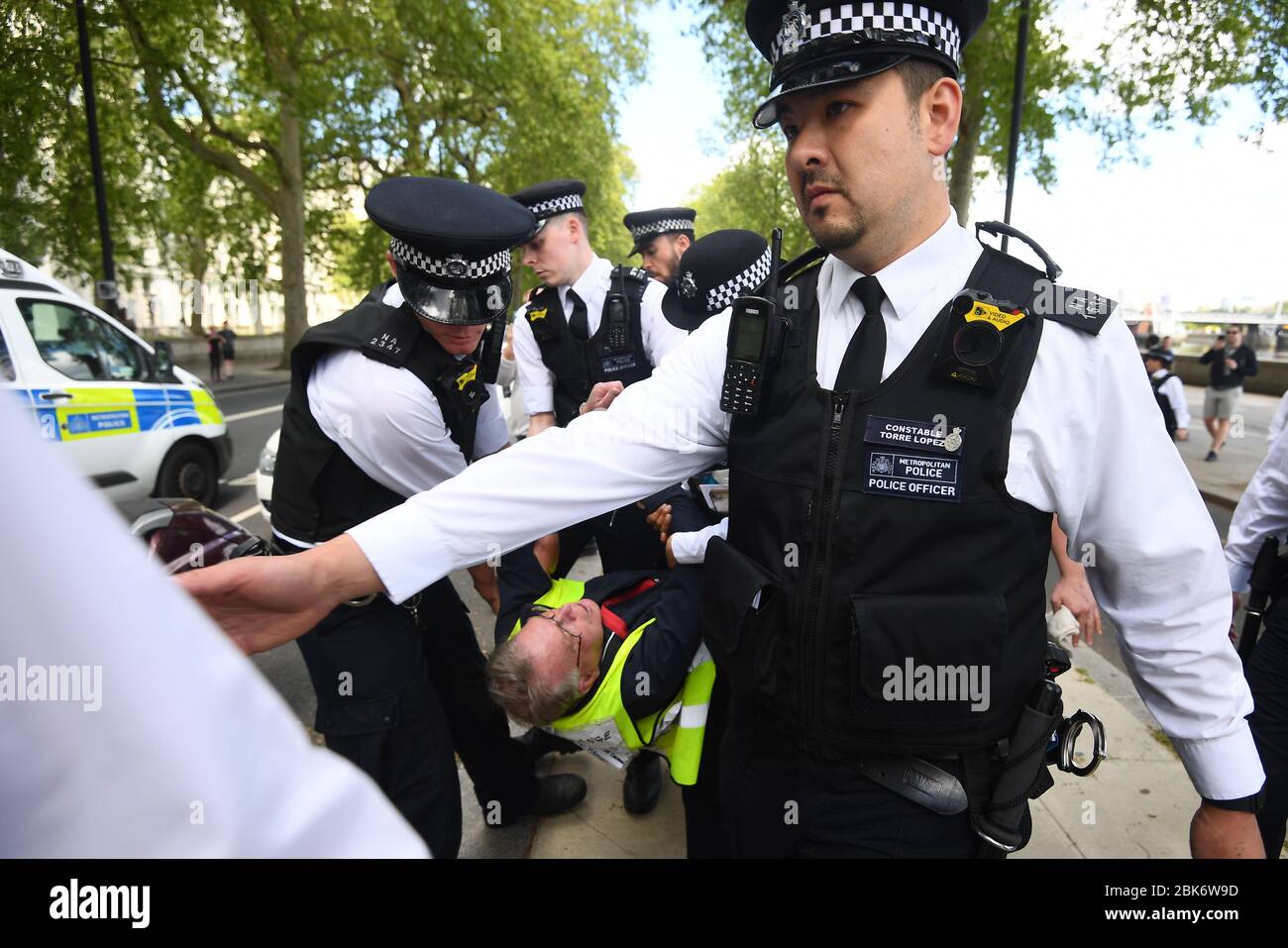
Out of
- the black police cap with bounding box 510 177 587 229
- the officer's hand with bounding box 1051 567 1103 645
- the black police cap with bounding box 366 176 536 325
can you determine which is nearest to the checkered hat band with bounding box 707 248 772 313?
the black police cap with bounding box 366 176 536 325

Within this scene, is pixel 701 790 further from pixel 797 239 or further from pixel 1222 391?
pixel 797 239

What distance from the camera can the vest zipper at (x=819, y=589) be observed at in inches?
50.9

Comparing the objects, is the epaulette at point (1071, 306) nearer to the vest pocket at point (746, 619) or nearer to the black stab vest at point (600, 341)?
the vest pocket at point (746, 619)

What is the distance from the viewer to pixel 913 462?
1.25m

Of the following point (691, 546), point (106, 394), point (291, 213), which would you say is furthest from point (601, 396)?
point (291, 213)

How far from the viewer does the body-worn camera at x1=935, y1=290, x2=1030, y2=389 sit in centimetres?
122

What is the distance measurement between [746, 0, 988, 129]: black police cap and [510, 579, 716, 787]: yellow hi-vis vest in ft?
4.36

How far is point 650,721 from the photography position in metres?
1.96

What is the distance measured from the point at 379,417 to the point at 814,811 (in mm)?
1393

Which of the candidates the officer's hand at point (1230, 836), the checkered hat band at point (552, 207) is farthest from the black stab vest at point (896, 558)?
the checkered hat band at point (552, 207)

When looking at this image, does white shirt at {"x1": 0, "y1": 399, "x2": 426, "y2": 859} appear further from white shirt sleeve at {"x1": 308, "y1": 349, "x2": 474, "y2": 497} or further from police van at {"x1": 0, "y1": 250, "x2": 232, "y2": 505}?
police van at {"x1": 0, "y1": 250, "x2": 232, "y2": 505}

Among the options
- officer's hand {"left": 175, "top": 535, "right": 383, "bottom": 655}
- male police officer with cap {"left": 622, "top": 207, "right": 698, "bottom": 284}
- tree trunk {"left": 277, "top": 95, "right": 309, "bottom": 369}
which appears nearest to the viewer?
officer's hand {"left": 175, "top": 535, "right": 383, "bottom": 655}

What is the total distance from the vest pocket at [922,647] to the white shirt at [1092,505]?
219 millimetres
